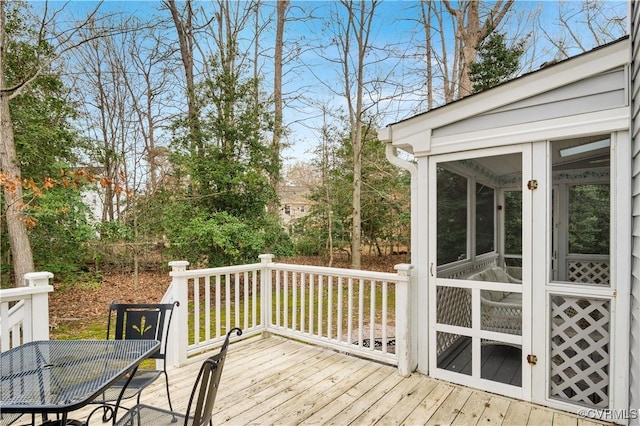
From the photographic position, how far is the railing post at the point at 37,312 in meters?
2.52

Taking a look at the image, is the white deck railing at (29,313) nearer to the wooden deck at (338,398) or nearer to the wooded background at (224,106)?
the wooden deck at (338,398)

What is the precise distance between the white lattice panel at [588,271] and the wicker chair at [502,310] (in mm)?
390

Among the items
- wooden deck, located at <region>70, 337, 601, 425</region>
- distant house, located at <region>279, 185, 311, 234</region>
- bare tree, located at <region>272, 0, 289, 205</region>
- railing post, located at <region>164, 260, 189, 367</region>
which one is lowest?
wooden deck, located at <region>70, 337, 601, 425</region>

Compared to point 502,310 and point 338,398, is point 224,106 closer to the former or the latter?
point 338,398

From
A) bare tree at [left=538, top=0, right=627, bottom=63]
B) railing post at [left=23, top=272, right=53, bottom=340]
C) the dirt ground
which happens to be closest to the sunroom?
railing post at [left=23, top=272, right=53, bottom=340]

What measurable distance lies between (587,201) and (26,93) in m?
8.18

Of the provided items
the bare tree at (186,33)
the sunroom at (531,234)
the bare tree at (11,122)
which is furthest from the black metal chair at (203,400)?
the bare tree at (186,33)

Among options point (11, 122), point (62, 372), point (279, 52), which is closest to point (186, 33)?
point (279, 52)

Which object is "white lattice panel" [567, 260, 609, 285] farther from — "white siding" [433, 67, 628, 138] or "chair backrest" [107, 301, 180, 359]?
"chair backrest" [107, 301, 180, 359]

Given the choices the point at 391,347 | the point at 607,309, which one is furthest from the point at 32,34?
the point at 607,309

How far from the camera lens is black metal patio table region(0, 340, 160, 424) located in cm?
139

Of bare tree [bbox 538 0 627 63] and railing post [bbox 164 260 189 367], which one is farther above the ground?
bare tree [bbox 538 0 627 63]

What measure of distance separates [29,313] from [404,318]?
3078mm

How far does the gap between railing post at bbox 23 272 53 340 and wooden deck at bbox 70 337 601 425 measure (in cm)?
71
